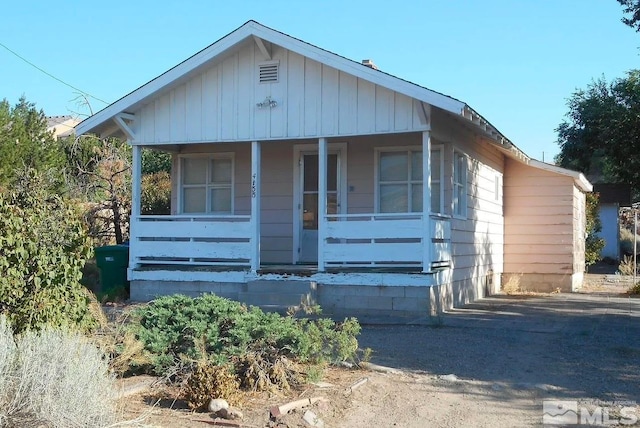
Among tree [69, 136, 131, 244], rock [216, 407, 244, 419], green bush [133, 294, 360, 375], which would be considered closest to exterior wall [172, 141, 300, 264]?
tree [69, 136, 131, 244]

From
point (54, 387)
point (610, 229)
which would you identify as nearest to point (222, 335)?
point (54, 387)

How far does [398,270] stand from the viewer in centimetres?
1229

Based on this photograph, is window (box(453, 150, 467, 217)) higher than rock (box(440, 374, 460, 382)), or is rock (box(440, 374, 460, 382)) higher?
window (box(453, 150, 467, 217))

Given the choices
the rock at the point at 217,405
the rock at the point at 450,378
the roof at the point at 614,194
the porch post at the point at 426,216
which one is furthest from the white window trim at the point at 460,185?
the roof at the point at 614,194

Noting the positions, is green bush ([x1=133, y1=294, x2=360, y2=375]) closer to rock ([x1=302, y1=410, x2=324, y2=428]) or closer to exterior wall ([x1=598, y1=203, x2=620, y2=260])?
rock ([x1=302, y1=410, x2=324, y2=428])

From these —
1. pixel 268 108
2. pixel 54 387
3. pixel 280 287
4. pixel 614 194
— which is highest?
pixel 268 108

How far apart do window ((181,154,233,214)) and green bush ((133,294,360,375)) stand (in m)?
7.52

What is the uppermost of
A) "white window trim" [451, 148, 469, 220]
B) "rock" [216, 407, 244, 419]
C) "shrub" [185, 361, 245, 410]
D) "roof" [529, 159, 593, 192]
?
"roof" [529, 159, 593, 192]

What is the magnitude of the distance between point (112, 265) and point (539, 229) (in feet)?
34.3

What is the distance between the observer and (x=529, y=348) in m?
9.38

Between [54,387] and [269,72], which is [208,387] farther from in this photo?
[269,72]

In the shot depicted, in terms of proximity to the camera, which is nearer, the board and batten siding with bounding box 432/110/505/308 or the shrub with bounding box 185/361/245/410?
the shrub with bounding box 185/361/245/410

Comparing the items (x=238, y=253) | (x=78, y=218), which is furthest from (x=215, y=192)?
(x=78, y=218)

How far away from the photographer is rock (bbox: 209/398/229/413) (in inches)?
240
